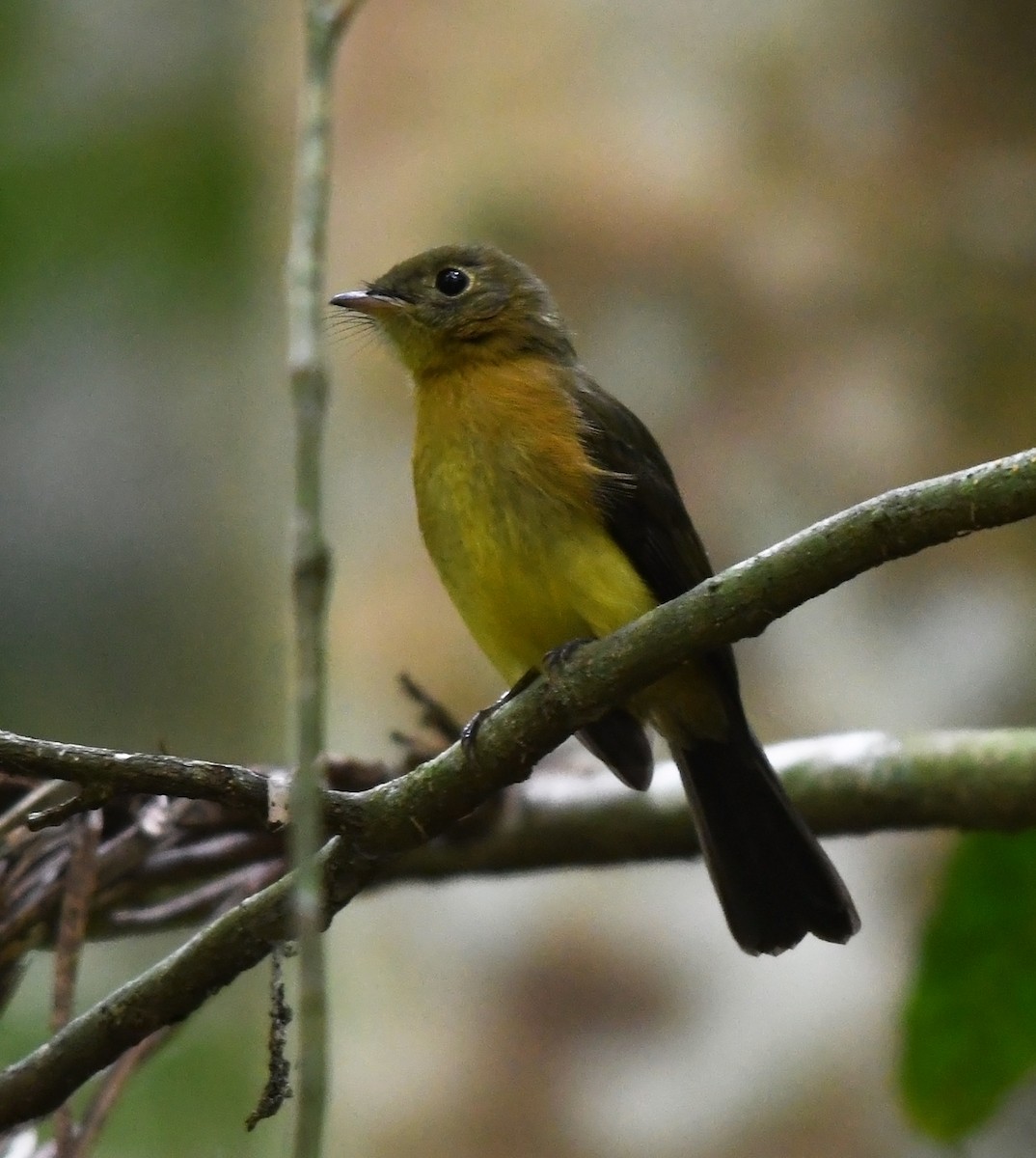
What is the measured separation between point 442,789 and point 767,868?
3.81ft

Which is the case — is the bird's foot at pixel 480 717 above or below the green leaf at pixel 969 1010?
above

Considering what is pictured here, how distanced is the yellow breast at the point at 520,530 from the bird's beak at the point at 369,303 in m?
0.48

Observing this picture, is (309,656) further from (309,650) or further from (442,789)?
(442,789)

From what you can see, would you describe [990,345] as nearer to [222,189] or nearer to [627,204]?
[627,204]

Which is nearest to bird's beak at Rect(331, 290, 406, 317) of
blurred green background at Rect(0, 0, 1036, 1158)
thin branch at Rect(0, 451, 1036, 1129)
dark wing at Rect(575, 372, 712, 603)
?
blurred green background at Rect(0, 0, 1036, 1158)

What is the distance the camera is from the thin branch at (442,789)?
1.86 metres

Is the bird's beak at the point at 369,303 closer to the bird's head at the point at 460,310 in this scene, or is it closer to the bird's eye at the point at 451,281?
the bird's head at the point at 460,310

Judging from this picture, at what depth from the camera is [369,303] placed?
3.67m

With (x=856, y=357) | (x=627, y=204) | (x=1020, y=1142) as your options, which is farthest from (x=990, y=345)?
(x=1020, y=1142)

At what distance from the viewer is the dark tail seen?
117 inches

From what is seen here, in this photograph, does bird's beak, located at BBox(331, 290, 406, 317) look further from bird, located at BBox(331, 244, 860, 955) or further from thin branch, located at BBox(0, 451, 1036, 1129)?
thin branch, located at BBox(0, 451, 1036, 1129)

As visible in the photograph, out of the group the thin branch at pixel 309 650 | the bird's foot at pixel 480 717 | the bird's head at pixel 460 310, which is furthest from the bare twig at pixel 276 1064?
the bird's head at pixel 460 310

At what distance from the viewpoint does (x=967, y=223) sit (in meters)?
4.15

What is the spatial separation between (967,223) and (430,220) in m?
1.39
